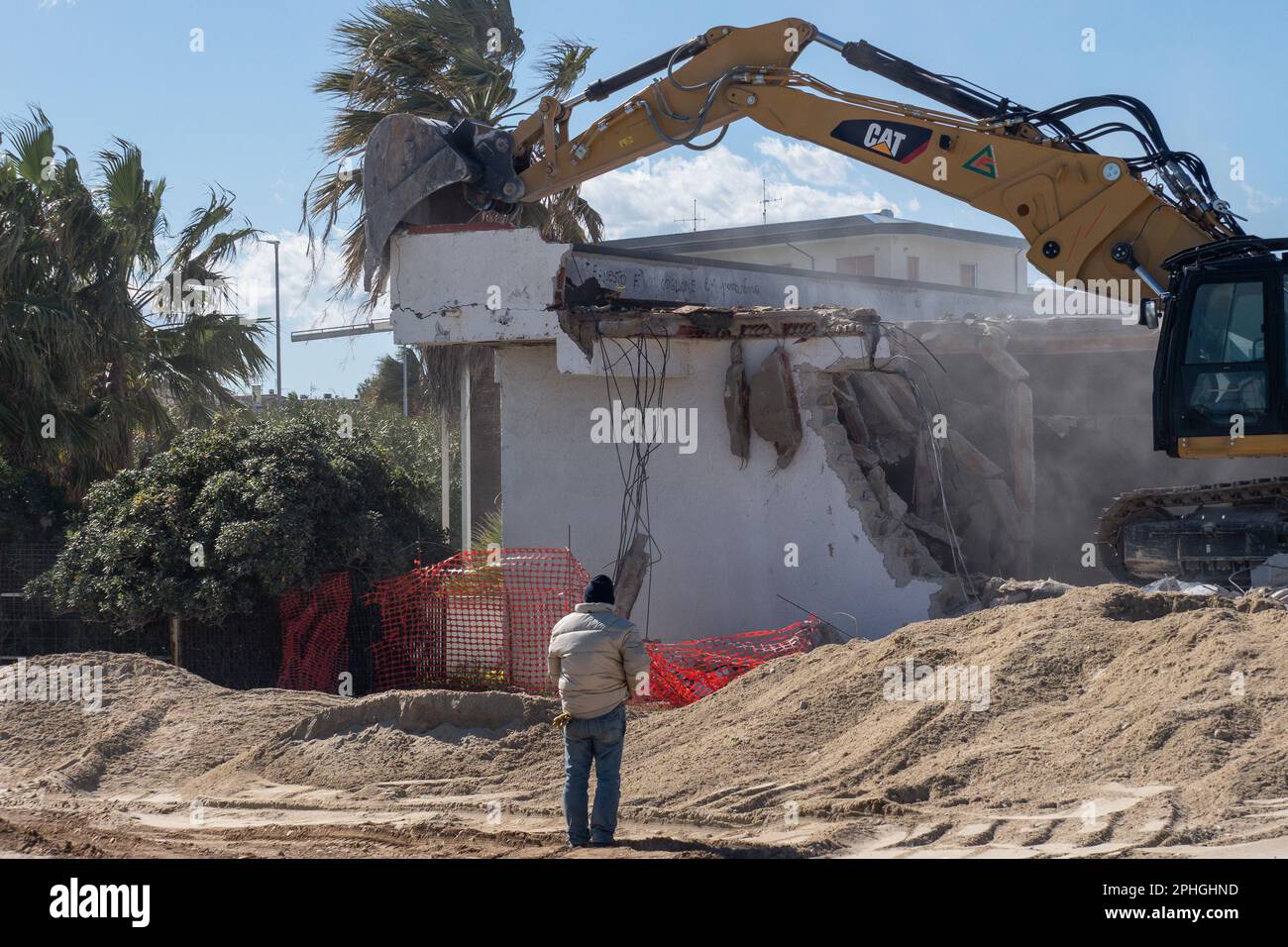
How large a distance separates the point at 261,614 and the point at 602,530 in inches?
160

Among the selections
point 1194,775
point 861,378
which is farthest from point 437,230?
point 1194,775

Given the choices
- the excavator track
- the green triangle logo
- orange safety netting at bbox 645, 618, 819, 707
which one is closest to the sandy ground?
orange safety netting at bbox 645, 618, 819, 707

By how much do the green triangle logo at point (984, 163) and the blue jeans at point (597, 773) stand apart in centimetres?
702

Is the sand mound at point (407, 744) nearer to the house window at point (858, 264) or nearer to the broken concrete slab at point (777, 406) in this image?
the broken concrete slab at point (777, 406)

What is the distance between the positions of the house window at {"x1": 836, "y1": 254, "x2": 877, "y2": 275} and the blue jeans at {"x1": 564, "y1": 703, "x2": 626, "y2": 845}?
30.2m

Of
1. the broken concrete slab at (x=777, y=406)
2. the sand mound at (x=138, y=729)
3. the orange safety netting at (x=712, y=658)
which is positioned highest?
the broken concrete slab at (x=777, y=406)

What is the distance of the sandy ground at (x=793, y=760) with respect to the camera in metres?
7.61

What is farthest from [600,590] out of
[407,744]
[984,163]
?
[984,163]

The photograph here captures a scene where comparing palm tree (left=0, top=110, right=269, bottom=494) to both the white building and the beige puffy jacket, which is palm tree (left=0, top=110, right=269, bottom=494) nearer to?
the beige puffy jacket

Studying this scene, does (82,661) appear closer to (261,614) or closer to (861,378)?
(261,614)

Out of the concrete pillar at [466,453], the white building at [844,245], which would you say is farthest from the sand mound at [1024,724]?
the white building at [844,245]

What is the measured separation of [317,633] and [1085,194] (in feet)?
30.5

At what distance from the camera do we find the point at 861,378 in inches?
637
